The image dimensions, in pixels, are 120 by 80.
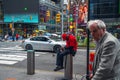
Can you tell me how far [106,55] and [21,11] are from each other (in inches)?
2496

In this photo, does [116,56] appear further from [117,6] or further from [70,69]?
[70,69]

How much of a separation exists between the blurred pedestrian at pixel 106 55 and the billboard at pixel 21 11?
60099 mm

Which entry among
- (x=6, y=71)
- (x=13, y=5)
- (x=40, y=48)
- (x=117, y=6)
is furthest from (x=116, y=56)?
(x=13, y=5)

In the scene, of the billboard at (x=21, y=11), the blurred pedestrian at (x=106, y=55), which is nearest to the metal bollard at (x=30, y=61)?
the blurred pedestrian at (x=106, y=55)

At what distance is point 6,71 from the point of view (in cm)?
1076

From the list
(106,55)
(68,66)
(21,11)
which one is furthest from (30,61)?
(21,11)

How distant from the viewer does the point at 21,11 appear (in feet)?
214

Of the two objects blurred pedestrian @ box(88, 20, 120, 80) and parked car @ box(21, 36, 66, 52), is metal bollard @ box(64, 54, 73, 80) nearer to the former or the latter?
blurred pedestrian @ box(88, 20, 120, 80)

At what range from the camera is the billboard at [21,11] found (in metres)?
63.2

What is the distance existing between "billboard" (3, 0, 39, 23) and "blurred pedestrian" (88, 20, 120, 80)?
60.1 m

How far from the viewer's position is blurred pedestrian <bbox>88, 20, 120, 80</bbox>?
2867 mm

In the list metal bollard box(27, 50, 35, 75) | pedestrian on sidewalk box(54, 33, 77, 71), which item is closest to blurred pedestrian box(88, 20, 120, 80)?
pedestrian on sidewalk box(54, 33, 77, 71)

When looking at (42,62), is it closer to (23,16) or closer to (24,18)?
(24,18)

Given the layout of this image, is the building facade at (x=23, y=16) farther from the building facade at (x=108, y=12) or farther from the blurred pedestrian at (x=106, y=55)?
the blurred pedestrian at (x=106, y=55)
